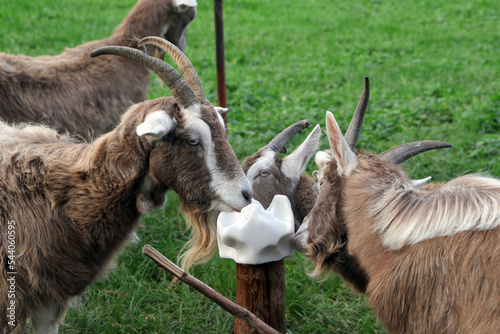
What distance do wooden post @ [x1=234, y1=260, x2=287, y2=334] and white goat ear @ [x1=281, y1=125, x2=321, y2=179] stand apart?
1352 mm

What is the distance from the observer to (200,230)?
3.41 meters

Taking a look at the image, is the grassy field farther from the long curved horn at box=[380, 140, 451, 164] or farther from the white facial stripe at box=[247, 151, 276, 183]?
the long curved horn at box=[380, 140, 451, 164]

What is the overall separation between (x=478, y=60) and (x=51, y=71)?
24.9 ft

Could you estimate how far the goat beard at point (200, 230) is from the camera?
3318mm

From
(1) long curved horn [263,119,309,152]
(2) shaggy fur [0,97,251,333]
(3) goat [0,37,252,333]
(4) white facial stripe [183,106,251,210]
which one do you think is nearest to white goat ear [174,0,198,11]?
(1) long curved horn [263,119,309,152]

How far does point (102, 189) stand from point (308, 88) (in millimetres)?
5908

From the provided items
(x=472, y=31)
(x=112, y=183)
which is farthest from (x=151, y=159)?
(x=472, y=31)

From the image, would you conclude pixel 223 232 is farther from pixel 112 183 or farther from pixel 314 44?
pixel 314 44

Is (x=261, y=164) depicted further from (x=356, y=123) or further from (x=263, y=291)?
(x=263, y=291)

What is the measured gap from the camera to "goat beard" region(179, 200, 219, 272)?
332 cm

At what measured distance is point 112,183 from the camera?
3.20 metres

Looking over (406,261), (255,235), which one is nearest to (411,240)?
(406,261)

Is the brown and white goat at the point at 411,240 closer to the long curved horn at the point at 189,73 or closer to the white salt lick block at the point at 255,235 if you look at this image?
the white salt lick block at the point at 255,235

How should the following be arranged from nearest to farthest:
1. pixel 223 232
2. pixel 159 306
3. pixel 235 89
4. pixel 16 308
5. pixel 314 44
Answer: pixel 223 232 < pixel 16 308 < pixel 159 306 < pixel 235 89 < pixel 314 44
